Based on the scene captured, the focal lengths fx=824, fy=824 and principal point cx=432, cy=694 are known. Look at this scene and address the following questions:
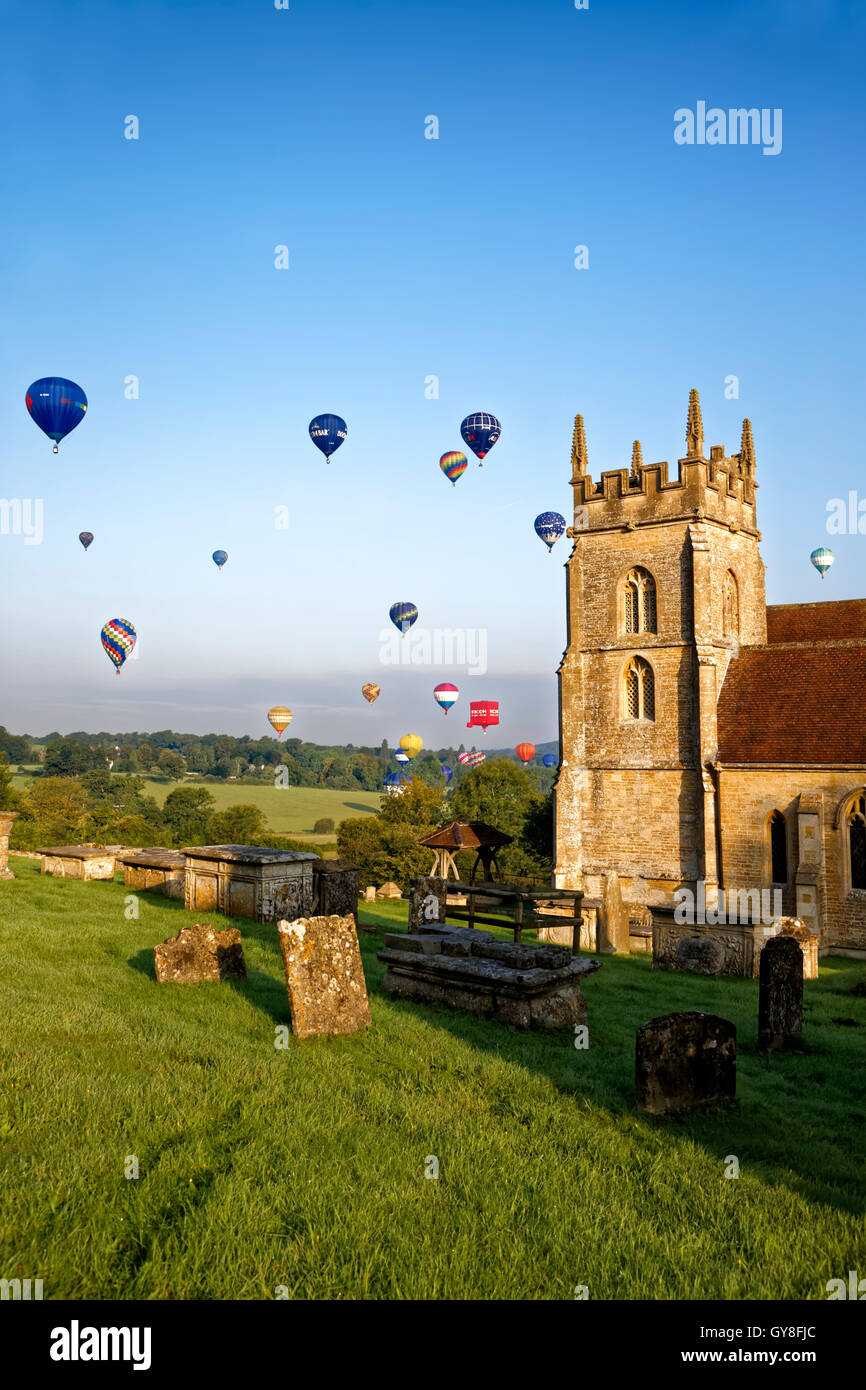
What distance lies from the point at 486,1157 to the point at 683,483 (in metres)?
28.7

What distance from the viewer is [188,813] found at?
8538cm

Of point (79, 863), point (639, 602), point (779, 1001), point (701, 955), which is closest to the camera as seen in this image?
point (779, 1001)

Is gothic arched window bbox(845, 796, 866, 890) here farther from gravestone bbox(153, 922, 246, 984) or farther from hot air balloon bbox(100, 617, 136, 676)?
hot air balloon bbox(100, 617, 136, 676)

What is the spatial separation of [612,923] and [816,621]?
60.6 ft

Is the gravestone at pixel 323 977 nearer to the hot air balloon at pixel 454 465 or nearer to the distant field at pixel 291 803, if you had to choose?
the hot air balloon at pixel 454 465

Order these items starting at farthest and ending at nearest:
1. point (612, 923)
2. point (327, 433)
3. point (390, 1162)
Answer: point (327, 433), point (612, 923), point (390, 1162)

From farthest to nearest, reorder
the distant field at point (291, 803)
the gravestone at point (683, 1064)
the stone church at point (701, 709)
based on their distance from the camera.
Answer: the distant field at point (291, 803) → the stone church at point (701, 709) → the gravestone at point (683, 1064)

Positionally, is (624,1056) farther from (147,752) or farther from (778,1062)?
(147,752)

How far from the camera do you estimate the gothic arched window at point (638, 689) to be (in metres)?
30.9

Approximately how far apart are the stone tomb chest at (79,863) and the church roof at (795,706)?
19.9 metres

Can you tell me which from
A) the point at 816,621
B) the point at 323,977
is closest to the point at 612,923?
the point at 323,977

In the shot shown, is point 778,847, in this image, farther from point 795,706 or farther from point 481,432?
point 481,432

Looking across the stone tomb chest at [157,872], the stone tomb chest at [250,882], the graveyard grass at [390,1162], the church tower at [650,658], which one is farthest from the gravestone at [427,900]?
the church tower at [650,658]
